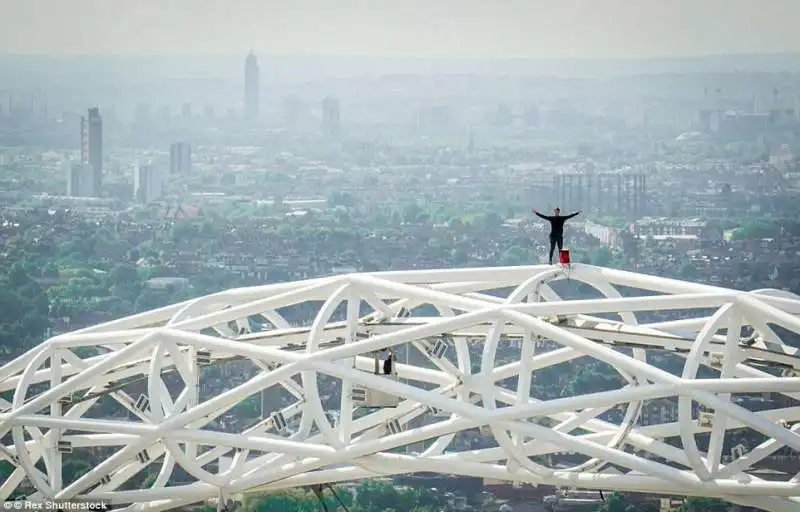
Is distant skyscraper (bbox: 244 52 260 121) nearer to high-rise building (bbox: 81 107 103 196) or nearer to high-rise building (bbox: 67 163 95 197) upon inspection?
high-rise building (bbox: 81 107 103 196)

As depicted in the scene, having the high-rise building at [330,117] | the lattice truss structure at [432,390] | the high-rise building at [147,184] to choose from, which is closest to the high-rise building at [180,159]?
the high-rise building at [147,184]

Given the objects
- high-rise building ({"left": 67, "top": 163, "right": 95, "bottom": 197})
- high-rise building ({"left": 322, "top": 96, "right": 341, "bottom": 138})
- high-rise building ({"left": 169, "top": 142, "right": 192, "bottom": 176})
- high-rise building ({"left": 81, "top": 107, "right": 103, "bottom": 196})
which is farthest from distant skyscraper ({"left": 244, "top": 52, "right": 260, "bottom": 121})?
high-rise building ({"left": 67, "top": 163, "right": 95, "bottom": 197})

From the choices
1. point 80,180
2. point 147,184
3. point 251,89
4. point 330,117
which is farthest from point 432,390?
point 251,89

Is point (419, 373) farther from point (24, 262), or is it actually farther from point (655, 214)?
point (655, 214)

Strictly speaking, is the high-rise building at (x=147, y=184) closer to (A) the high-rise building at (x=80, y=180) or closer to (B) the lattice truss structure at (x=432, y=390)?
(A) the high-rise building at (x=80, y=180)

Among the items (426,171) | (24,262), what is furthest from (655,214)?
(24,262)
